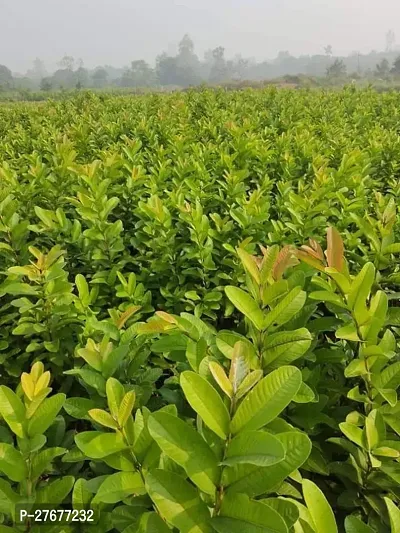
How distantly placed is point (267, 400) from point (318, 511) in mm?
247

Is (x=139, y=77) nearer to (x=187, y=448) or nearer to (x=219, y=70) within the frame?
(x=219, y=70)

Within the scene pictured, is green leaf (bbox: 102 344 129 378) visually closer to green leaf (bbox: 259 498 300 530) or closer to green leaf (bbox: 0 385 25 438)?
green leaf (bbox: 0 385 25 438)

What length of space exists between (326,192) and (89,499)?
6.94 ft

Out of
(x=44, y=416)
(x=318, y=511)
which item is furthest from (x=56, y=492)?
(x=318, y=511)

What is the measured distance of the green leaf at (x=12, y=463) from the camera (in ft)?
3.62

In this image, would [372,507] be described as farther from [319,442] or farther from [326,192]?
[326,192]

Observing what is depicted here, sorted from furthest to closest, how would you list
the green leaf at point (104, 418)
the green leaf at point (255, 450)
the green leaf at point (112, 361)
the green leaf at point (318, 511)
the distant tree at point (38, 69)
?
the distant tree at point (38, 69), the green leaf at point (112, 361), the green leaf at point (104, 418), the green leaf at point (318, 511), the green leaf at point (255, 450)

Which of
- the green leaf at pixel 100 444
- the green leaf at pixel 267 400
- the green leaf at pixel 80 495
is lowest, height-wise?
the green leaf at pixel 80 495

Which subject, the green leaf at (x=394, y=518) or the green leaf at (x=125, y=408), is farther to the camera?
the green leaf at (x=125, y=408)

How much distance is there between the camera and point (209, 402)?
→ 3.00 feet

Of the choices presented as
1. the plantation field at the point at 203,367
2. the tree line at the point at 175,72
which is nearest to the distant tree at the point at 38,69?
the tree line at the point at 175,72

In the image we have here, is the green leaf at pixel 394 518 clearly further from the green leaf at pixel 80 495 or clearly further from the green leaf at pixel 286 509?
the green leaf at pixel 80 495

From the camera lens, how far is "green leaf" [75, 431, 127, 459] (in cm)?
103

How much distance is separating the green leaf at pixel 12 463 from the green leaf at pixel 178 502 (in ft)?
1.33
